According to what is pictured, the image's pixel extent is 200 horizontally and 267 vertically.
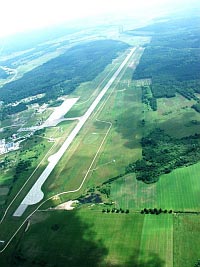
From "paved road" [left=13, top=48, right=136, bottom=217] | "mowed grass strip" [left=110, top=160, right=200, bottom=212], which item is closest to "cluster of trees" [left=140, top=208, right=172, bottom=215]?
"mowed grass strip" [left=110, top=160, right=200, bottom=212]

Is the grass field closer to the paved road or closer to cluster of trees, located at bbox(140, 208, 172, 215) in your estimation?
cluster of trees, located at bbox(140, 208, 172, 215)

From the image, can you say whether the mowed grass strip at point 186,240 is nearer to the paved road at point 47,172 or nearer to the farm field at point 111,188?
the farm field at point 111,188

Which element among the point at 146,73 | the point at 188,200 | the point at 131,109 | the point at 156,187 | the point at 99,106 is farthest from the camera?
the point at 146,73

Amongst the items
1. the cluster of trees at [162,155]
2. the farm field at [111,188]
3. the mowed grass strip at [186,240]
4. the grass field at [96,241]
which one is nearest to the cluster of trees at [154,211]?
the farm field at [111,188]

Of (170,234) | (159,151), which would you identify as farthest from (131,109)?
(170,234)

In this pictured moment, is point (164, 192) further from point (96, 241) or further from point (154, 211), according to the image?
point (96, 241)

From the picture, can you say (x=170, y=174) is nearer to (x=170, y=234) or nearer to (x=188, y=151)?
(x=188, y=151)

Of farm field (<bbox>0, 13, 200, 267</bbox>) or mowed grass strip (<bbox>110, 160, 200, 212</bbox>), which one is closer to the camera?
farm field (<bbox>0, 13, 200, 267</bbox>)
